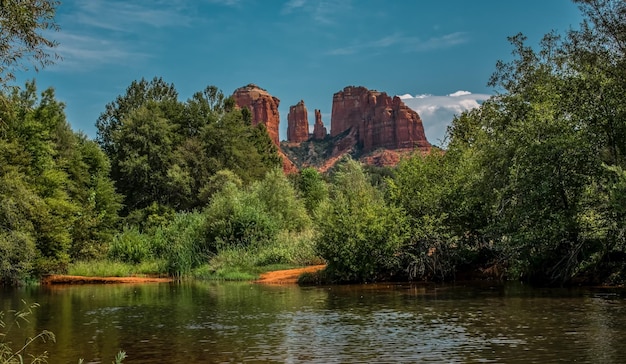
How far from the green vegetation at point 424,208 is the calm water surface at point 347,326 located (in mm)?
2782

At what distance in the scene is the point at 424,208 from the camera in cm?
2959

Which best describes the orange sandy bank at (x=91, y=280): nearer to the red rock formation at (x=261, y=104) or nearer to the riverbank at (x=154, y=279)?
the riverbank at (x=154, y=279)

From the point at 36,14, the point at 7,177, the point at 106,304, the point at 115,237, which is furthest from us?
the point at 115,237

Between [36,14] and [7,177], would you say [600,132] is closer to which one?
[36,14]

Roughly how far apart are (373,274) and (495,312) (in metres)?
12.1

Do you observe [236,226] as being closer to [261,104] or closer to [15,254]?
[15,254]

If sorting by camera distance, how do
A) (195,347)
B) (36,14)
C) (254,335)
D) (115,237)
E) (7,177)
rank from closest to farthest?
(36,14), (195,347), (254,335), (7,177), (115,237)

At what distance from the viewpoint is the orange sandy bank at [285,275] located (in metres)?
30.9

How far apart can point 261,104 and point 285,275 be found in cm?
15370

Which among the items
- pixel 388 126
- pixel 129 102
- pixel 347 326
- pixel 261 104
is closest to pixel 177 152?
pixel 129 102

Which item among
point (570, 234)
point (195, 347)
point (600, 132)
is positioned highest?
point (600, 132)

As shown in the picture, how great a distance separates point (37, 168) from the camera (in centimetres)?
4006

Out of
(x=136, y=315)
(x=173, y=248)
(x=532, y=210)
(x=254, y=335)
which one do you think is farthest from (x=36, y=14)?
(x=173, y=248)

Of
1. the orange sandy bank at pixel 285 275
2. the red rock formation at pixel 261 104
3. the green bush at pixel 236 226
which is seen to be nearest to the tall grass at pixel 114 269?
the green bush at pixel 236 226
